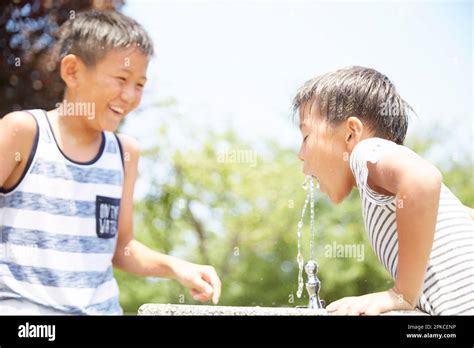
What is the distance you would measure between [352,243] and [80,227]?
81 cm

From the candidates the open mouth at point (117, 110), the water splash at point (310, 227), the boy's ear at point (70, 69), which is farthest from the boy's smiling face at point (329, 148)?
the boy's ear at point (70, 69)

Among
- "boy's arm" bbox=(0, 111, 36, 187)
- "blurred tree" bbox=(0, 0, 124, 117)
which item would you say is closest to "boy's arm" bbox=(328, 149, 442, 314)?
"boy's arm" bbox=(0, 111, 36, 187)

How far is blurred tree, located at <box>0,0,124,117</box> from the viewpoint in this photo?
6.88ft

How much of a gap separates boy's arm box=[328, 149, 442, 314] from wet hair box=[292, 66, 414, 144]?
0.89 ft

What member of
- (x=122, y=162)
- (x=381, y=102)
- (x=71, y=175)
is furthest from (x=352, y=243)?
(x=71, y=175)

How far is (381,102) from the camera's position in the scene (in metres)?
1.85

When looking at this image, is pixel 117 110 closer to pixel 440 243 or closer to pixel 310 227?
pixel 310 227

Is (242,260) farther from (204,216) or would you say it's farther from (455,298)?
(455,298)

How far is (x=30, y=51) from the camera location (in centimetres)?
214

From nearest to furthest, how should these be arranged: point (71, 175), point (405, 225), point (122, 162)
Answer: point (405, 225) < point (71, 175) < point (122, 162)

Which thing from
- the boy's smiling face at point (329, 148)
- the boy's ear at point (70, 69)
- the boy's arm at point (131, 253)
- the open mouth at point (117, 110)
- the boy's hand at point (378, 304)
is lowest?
the boy's hand at point (378, 304)

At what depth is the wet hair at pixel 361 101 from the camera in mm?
1830

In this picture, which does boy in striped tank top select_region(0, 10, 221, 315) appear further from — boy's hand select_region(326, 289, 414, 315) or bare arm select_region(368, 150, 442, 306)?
bare arm select_region(368, 150, 442, 306)

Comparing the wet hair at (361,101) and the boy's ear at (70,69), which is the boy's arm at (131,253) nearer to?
the boy's ear at (70,69)
